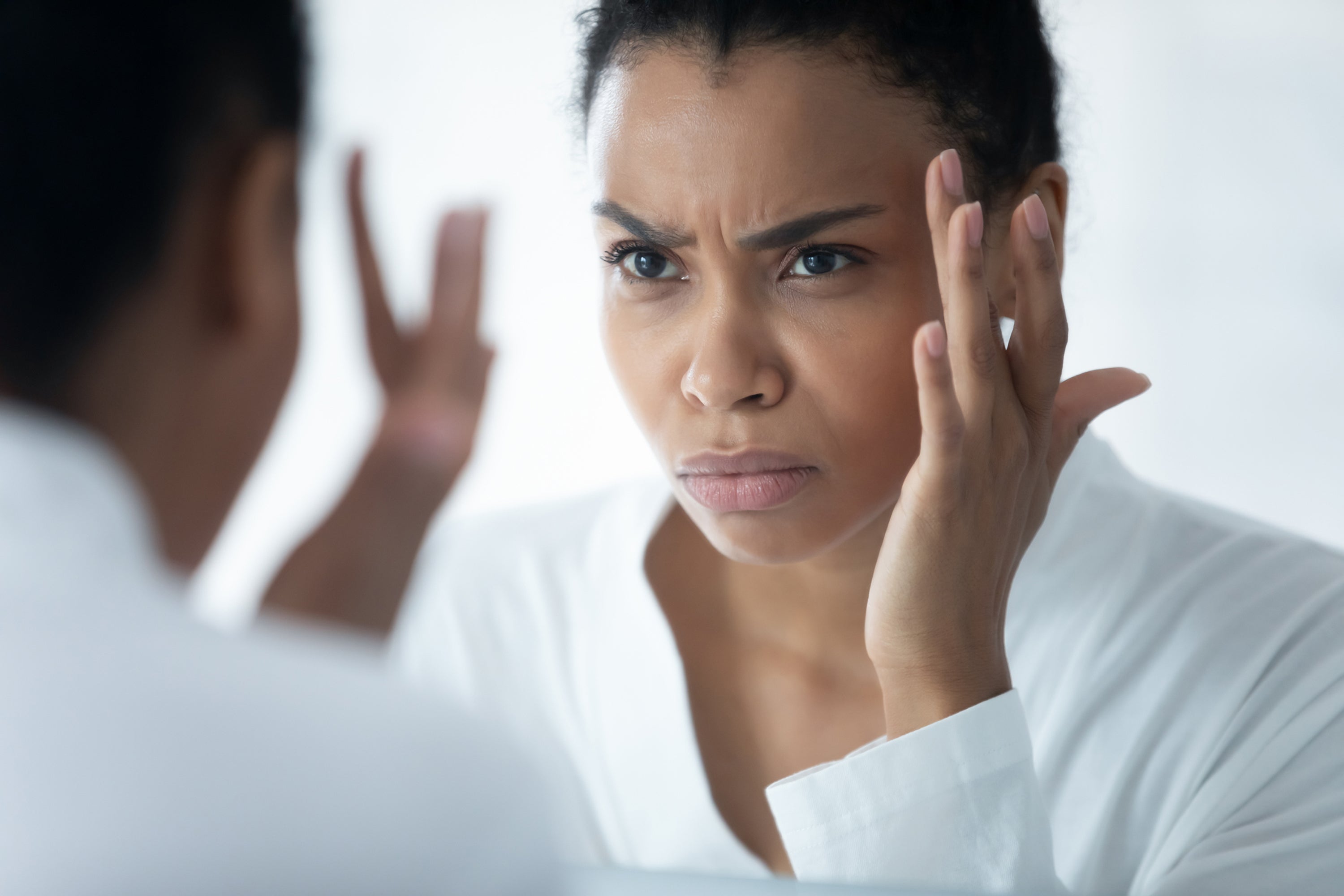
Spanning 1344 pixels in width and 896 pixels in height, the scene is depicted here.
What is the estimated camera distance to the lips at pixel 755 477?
523 mm

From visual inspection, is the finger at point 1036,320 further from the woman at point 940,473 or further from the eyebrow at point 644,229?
the eyebrow at point 644,229

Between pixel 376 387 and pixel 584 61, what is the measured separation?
228mm

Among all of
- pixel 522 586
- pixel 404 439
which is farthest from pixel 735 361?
pixel 522 586

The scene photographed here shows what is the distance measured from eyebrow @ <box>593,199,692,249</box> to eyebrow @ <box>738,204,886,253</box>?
30 millimetres

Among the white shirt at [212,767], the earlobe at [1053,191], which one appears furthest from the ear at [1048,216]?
the white shirt at [212,767]

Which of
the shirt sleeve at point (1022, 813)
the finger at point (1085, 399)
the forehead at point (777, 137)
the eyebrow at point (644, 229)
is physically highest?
the forehead at point (777, 137)

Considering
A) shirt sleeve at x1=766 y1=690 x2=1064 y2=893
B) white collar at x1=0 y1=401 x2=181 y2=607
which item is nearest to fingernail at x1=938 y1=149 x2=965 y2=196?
shirt sleeve at x1=766 y1=690 x2=1064 y2=893

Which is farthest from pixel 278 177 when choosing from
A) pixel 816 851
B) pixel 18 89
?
pixel 816 851

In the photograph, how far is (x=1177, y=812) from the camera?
1.66ft

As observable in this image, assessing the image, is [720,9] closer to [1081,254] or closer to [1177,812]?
[1081,254]

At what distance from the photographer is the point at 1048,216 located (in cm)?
52

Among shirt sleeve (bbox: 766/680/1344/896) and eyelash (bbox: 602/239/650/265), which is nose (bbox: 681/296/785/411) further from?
shirt sleeve (bbox: 766/680/1344/896)

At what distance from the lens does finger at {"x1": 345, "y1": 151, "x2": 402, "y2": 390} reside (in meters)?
0.41

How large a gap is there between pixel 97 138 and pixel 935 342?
29cm
